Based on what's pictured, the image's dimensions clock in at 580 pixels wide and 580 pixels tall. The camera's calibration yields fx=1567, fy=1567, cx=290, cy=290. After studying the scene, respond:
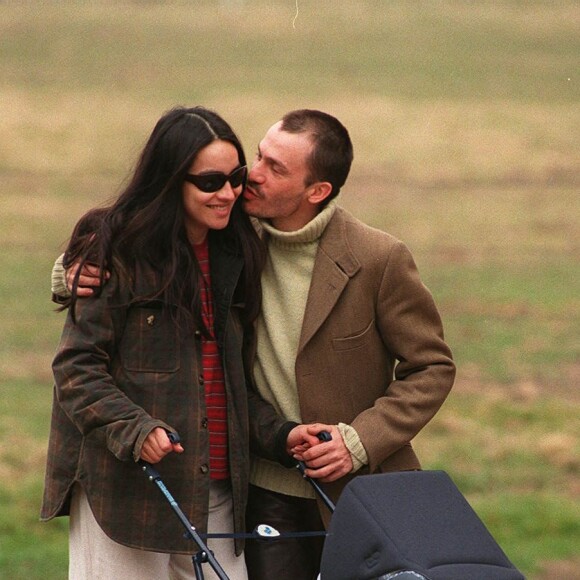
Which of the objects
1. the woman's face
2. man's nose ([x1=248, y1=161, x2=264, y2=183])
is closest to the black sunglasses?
the woman's face

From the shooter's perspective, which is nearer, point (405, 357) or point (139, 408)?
point (139, 408)

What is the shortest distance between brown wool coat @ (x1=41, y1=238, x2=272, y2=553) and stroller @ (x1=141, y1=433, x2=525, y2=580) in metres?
0.59

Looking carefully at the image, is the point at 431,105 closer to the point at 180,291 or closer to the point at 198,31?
the point at 198,31

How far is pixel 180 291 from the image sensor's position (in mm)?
4207

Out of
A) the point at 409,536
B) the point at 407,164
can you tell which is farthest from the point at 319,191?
the point at 407,164

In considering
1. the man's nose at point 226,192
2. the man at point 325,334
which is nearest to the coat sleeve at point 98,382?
the man's nose at point 226,192

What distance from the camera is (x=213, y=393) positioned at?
4.31 meters

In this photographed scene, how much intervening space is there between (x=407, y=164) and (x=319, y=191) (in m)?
Answer: 22.6

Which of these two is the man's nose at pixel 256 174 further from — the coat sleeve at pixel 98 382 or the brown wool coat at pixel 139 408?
the coat sleeve at pixel 98 382

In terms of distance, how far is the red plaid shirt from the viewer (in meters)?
4.30

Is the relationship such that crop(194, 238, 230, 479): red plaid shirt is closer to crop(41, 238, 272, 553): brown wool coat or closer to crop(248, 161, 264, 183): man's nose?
crop(41, 238, 272, 553): brown wool coat

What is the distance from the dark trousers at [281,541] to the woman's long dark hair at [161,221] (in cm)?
61

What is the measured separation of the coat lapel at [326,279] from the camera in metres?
4.40

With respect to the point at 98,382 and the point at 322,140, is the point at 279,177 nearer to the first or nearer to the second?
the point at 322,140
